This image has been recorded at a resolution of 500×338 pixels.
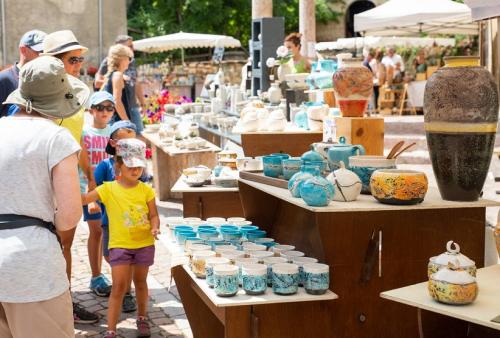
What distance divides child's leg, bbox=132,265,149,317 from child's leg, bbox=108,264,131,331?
0.10 meters

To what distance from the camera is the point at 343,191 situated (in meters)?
3.21

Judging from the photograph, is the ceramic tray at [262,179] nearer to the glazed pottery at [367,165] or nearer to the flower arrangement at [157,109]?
the glazed pottery at [367,165]

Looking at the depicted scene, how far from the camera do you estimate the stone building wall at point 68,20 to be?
2384 centimetres

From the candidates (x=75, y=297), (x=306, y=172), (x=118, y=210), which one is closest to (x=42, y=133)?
(x=306, y=172)

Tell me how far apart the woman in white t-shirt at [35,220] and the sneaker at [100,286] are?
2.54 meters

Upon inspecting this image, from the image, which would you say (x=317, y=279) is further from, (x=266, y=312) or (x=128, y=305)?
(x=128, y=305)

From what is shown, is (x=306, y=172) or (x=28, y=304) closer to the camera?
(x=28, y=304)

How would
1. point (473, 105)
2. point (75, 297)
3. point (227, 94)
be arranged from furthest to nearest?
point (227, 94)
point (75, 297)
point (473, 105)

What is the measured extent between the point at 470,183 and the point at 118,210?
6.86ft

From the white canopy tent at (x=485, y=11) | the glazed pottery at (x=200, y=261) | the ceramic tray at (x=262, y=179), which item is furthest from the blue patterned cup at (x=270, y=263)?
the white canopy tent at (x=485, y=11)

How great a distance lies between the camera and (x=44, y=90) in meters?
2.99

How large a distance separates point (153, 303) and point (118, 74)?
306 centimetres

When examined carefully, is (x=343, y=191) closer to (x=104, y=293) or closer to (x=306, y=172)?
(x=306, y=172)

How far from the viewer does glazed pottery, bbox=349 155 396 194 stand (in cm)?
335
